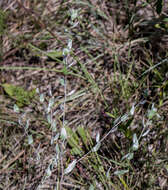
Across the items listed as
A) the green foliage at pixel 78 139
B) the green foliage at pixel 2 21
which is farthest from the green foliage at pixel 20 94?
the green foliage at pixel 2 21

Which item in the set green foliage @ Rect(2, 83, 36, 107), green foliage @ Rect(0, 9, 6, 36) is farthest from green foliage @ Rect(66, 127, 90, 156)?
green foliage @ Rect(0, 9, 6, 36)

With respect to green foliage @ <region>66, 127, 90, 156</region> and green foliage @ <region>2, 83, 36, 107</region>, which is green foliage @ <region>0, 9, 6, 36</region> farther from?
green foliage @ <region>66, 127, 90, 156</region>

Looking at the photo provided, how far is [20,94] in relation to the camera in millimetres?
1999

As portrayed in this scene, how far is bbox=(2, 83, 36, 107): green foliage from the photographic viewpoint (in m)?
1.98

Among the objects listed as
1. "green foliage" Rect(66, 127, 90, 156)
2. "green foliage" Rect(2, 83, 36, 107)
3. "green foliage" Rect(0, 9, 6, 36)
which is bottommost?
"green foliage" Rect(66, 127, 90, 156)

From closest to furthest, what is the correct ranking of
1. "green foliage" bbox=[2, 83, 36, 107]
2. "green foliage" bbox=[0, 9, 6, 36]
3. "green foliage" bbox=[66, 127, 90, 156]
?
"green foliage" bbox=[66, 127, 90, 156] → "green foliage" bbox=[2, 83, 36, 107] → "green foliage" bbox=[0, 9, 6, 36]

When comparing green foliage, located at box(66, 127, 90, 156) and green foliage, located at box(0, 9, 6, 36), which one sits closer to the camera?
green foliage, located at box(66, 127, 90, 156)

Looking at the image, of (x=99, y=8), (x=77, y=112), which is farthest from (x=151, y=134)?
(x=99, y=8)

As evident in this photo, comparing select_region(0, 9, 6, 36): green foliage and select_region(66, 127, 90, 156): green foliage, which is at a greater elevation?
select_region(0, 9, 6, 36): green foliage

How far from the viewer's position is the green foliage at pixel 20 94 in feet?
6.50

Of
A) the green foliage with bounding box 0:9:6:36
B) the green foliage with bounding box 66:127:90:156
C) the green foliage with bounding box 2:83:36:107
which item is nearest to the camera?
the green foliage with bounding box 66:127:90:156

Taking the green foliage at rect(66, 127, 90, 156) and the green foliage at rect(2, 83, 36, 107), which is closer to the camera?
the green foliage at rect(66, 127, 90, 156)

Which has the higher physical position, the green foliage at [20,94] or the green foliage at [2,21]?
the green foliage at [2,21]

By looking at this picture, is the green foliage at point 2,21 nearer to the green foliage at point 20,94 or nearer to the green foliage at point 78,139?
the green foliage at point 20,94
